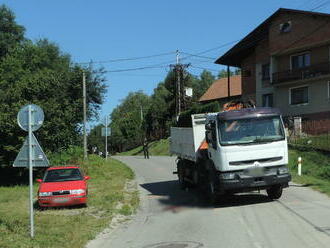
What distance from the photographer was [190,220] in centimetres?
1299

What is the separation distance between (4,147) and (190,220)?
15.2 m

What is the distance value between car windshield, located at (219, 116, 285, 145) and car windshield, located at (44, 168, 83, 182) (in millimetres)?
5745

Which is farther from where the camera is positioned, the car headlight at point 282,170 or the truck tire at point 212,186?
the truck tire at point 212,186

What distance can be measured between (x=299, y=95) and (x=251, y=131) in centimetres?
3158

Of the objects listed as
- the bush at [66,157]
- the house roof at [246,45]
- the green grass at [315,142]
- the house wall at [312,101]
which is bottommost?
the bush at [66,157]

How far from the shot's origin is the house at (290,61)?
41.6 meters

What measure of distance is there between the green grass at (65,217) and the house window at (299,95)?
78.0ft

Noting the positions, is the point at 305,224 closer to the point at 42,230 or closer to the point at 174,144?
the point at 42,230

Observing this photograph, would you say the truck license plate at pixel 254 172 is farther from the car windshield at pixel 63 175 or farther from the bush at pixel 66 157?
the bush at pixel 66 157

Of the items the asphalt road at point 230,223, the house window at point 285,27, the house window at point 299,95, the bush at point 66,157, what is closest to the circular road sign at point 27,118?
the asphalt road at point 230,223

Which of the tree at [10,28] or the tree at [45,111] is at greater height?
the tree at [10,28]

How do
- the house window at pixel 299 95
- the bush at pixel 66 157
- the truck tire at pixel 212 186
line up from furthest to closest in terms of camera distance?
the house window at pixel 299 95, the bush at pixel 66 157, the truck tire at pixel 212 186

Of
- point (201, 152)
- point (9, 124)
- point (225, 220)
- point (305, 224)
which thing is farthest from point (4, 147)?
point (305, 224)

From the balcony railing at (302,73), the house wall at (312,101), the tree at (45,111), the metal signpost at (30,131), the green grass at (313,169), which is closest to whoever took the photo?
the metal signpost at (30,131)
